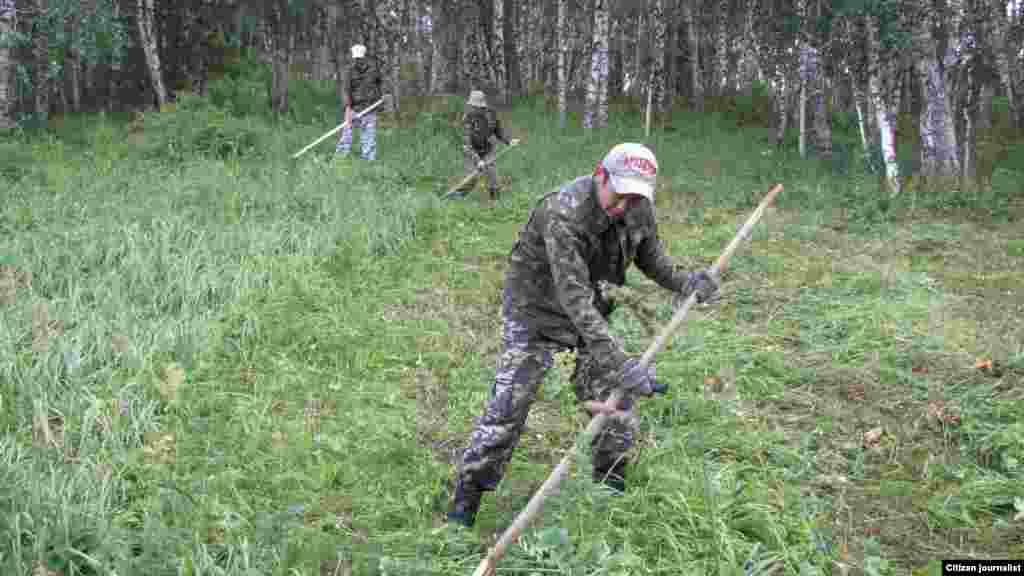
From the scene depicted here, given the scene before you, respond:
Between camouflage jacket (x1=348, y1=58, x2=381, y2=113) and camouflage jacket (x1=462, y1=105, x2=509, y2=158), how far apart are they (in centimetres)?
193

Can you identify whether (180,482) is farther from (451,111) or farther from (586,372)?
(451,111)

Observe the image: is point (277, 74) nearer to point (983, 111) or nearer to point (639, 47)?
point (639, 47)

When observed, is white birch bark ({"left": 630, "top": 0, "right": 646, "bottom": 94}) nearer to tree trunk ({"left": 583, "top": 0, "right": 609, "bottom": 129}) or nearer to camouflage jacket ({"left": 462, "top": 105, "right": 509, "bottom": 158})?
tree trunk ({"left": 583, "top": 0, "right": 609, "bottom": 129})

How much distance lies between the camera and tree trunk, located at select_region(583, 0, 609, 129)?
14.7 meters

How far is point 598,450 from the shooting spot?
3889 millimetres

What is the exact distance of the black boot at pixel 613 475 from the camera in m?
3.92

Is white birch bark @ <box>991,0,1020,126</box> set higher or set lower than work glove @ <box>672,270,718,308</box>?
higher

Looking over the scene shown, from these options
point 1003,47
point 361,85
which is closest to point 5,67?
point 361,85

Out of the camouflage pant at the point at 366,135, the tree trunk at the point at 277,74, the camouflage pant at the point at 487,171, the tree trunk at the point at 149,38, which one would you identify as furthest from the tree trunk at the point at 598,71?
the tree trunk at the point at 149,38

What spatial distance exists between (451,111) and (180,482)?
1343 cm

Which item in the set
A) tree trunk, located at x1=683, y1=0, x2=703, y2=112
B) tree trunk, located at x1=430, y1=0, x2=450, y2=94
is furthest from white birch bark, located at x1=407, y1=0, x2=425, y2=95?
tree trunk, located at x1=683, y1=0, x2=703, y2=112

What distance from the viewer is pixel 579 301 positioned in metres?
3.38

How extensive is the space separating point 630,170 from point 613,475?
1.53 metres

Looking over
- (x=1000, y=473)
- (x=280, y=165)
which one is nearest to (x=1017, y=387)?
(x=1000, y=473)
